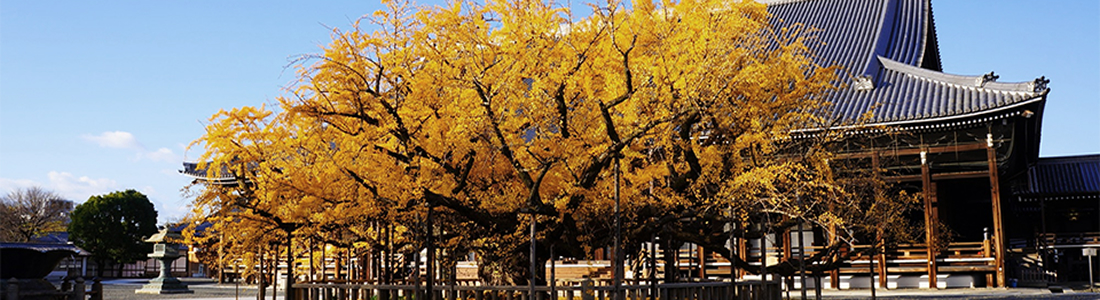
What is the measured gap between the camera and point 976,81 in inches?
1128

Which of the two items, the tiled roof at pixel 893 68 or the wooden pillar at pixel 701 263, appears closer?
the tiled roof at pixel 893 68

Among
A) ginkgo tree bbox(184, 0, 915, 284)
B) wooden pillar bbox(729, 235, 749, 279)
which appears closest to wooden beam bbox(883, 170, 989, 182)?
wooden pillar bbox(729, 235, 749, 279)

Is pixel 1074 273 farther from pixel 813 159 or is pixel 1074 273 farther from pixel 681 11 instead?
pixel 681 11

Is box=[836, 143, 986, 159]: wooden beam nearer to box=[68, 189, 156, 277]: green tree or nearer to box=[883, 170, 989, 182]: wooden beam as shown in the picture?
box=[883, 170, 989, 182]: wooden beam

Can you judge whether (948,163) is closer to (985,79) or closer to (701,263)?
(985,79)

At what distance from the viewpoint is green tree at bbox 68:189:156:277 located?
54.2 m

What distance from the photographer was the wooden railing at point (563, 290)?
13914 millimetres

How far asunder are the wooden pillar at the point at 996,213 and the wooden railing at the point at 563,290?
1350cm

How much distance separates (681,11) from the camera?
14.5 meters

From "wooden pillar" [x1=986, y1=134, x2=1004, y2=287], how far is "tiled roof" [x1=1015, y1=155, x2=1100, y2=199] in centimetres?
934

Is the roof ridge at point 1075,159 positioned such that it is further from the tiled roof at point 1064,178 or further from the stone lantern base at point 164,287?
the stone lantern base at point 164,287

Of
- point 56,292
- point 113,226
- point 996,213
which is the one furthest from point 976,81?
point 113,226

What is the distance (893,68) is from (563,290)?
22416 mm

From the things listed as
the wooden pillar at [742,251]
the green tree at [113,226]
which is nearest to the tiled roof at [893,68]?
the wooden pillar at [742,251]
